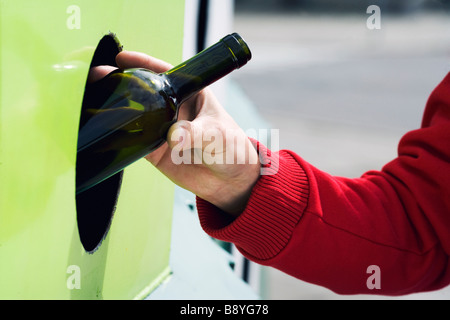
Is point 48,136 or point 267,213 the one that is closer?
point 48,136

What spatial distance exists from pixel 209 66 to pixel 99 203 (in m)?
0.21

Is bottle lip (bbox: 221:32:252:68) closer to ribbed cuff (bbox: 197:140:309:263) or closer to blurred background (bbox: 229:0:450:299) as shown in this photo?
ribbed cuff (bbox: 197:140:309:263)

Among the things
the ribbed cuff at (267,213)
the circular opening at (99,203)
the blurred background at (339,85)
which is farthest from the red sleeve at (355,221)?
the blurred background at (339,85)

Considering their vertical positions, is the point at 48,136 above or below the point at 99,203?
above

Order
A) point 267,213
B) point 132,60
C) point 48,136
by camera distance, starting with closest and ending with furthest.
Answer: point 48,136
point 132,60
point 267,213

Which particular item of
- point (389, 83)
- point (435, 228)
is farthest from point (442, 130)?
point (389, 83)

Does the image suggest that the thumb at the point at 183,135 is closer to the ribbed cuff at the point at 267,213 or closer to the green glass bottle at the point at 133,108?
the green glass bottle at the point at 133,108

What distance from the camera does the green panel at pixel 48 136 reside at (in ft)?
1.30

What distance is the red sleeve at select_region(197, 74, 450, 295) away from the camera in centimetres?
70

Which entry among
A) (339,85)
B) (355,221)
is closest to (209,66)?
(355,221)

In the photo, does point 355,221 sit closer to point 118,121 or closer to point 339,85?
point 118,121

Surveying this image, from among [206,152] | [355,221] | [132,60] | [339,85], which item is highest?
[132,60]

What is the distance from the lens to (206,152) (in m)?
0.59

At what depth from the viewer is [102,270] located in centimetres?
63
